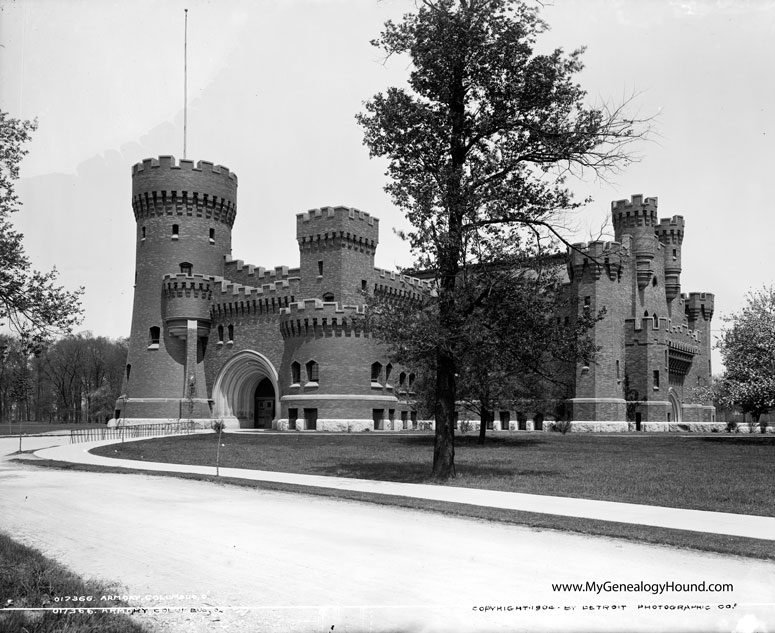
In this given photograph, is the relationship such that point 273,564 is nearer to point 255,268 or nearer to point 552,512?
point 552,512

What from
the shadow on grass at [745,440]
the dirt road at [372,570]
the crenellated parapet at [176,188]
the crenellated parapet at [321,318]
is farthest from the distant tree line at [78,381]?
the dirt road at [372,570]

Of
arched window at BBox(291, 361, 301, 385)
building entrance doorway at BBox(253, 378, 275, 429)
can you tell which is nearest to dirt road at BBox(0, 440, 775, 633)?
arched window at BBox(291, 361, 301, 385)

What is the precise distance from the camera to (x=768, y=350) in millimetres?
38375

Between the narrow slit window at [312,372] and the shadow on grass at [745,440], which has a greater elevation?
the narrow slit window at [312,372]

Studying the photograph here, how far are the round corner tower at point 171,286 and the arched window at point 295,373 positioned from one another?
9.27 metres

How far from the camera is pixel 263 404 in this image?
59750mm

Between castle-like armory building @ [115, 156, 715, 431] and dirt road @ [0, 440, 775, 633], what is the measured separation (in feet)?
123

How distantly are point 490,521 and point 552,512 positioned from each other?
1.58 metres

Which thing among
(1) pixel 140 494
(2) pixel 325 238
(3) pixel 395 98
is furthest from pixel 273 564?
(2) pixel 325 238

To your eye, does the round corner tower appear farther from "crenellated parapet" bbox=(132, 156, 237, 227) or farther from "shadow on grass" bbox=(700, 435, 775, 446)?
"shadow on grass" bbox=(700, 435, 775, 446)

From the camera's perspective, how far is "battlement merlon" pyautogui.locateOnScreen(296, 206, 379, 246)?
51.8m

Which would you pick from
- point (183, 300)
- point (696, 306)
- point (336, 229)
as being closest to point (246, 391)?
point (183, 300)

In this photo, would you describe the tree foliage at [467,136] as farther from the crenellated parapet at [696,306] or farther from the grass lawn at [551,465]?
the crenellated parapet at [696,306]

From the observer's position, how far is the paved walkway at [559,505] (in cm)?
1164
